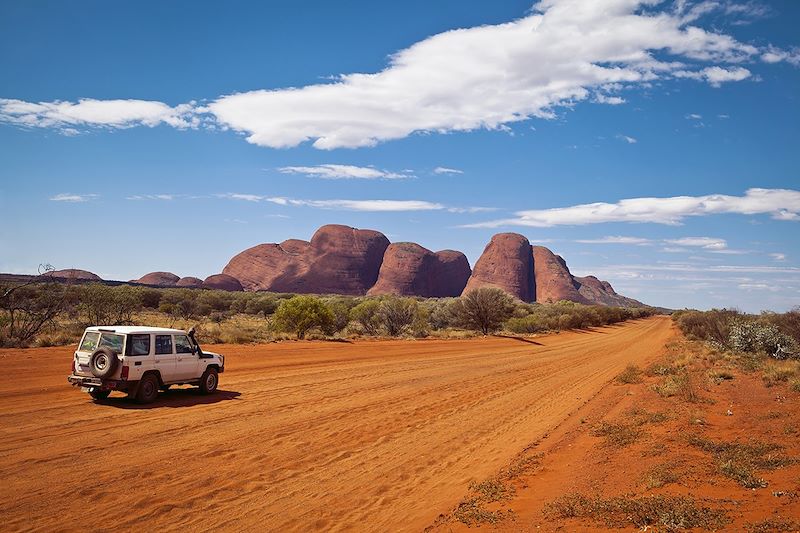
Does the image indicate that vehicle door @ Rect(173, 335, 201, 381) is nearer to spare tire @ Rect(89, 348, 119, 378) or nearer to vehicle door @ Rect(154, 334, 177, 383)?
vehicle door @ Rect(154, 334, 177, 383)

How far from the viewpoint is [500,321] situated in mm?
46781

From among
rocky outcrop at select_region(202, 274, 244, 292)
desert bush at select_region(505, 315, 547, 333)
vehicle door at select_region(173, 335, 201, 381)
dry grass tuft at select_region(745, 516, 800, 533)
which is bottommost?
desert bush at select_region(505, 315, 547, 333)

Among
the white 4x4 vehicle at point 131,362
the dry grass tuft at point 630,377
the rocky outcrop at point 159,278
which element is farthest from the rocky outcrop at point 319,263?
the white 4x4 vehicle at point 131,362

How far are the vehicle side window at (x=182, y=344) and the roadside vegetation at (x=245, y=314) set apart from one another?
10950mm

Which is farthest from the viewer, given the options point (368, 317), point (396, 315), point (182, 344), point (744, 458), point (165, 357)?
point (368, 317)

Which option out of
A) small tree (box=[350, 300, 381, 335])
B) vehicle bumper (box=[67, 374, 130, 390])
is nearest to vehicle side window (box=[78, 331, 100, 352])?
vehicle bumper (box=[67, 374, 130, 390])

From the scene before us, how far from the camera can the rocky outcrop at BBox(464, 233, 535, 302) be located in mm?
151875

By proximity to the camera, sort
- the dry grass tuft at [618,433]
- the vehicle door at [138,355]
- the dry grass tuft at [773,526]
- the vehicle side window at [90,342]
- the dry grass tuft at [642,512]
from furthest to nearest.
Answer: the vehicle side window at [90,342]
the vehicle door at [138,355]
the dry grass tuft at [618,433]
the dry grass tuft at [642,512]
the dry grass tuft at [773,526]

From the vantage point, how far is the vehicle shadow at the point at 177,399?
12.1 metres

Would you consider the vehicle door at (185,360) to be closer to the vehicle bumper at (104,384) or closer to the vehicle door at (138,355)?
the vehicle door at (138,355)

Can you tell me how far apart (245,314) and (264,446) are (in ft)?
166

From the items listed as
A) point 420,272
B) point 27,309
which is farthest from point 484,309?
point 420,272

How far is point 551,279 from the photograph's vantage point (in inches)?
6206

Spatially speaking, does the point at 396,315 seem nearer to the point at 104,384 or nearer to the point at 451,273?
the point at 104,384
